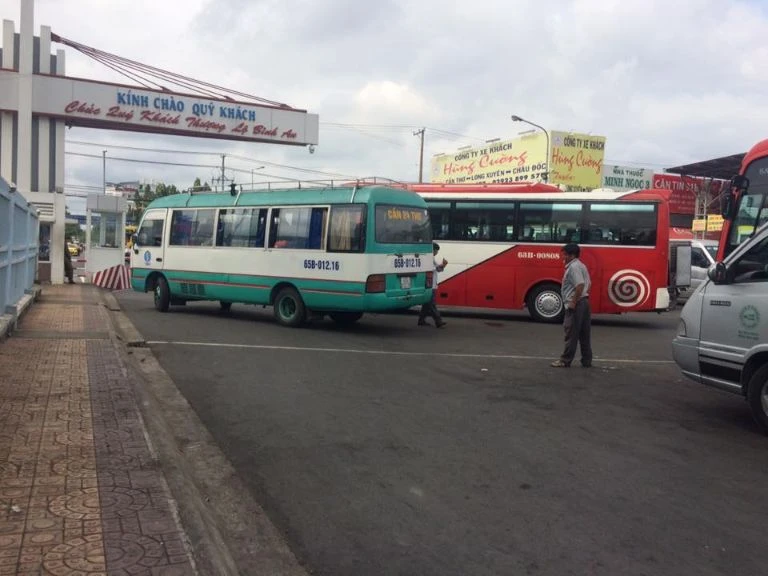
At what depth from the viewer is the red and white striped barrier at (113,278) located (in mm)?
22953

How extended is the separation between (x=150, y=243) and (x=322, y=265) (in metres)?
5.80

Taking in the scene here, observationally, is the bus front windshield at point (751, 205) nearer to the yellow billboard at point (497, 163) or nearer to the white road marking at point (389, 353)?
the white road marking at point (389, 353)

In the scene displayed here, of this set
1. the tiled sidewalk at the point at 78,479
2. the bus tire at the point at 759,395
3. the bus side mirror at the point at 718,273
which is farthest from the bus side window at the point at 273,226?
the bus tire at the point at 759,395

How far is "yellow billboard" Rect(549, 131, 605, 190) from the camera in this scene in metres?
36.4

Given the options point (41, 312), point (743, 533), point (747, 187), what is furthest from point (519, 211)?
point (743, 533)

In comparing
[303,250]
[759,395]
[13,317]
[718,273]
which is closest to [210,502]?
[759,395]

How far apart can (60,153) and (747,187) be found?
19.5 metres

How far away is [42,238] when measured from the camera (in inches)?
852

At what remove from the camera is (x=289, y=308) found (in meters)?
13.4

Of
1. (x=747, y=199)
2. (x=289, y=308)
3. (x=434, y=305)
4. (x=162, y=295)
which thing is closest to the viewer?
(x=747, y=199)

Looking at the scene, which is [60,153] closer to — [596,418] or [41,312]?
[41,312]

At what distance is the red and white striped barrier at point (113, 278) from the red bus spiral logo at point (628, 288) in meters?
16.4

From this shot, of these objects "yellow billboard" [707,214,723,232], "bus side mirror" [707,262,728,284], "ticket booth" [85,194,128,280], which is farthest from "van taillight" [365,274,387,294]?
"yellow billboard" [707,214,723,232]

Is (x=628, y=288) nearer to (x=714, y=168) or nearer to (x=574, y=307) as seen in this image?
(x=574, y=307)
